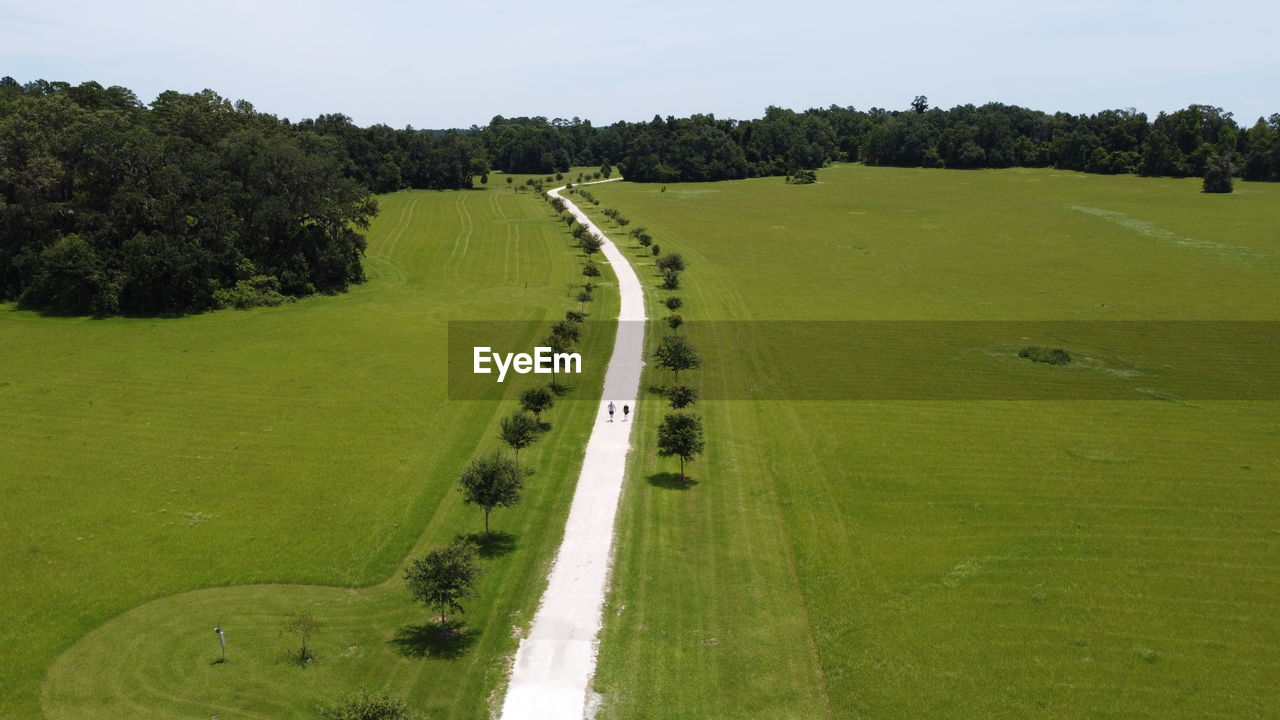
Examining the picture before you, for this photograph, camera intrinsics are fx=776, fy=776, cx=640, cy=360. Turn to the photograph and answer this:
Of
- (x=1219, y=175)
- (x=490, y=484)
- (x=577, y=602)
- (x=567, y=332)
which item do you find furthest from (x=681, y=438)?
(x=1219, y=175)

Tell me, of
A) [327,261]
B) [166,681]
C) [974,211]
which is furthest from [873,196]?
[166,681]

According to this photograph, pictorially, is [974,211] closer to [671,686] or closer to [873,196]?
[873,196]

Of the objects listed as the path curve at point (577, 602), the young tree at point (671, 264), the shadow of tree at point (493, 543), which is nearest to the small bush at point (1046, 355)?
the path curve at point (577, 602)

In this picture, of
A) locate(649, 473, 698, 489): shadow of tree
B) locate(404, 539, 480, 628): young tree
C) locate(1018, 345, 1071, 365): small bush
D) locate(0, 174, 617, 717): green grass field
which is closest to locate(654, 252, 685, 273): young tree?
locate(0, 174, 617, 717): green grass field

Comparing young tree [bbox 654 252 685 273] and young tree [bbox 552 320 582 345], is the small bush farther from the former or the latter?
young tree [bbox 654 252 685 273]

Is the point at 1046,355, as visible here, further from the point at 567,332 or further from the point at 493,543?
the point at 493,543
